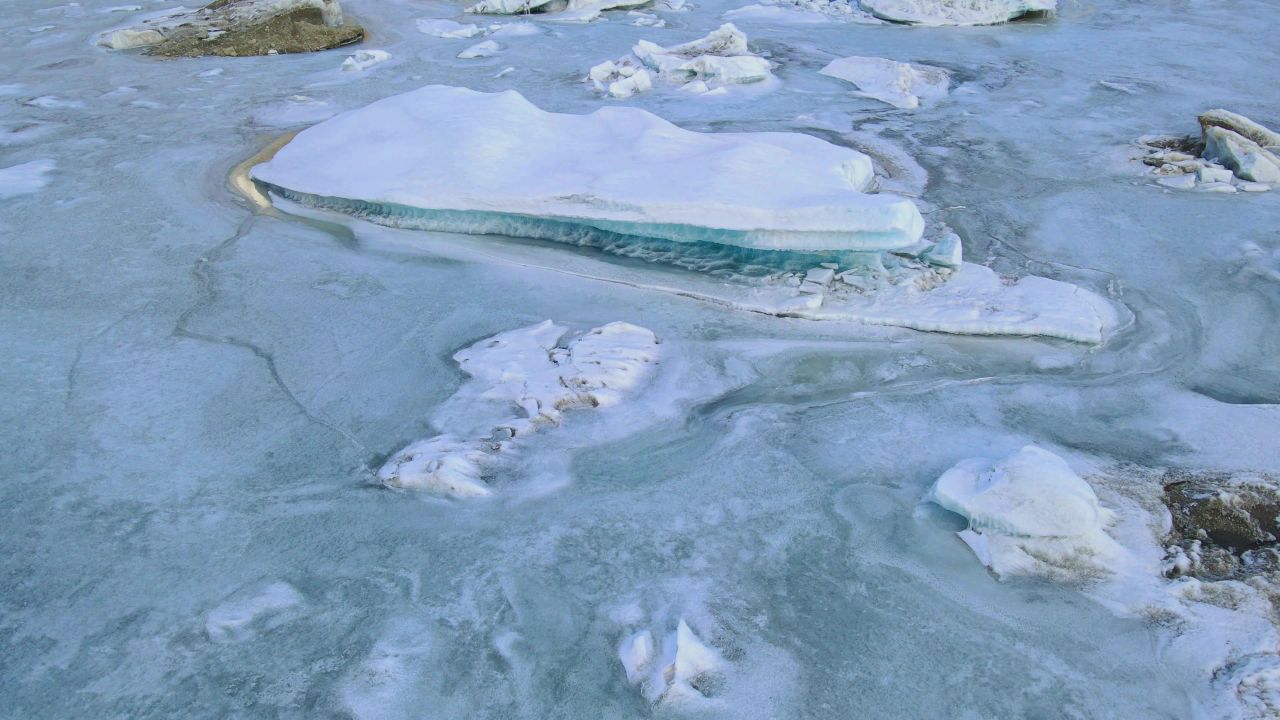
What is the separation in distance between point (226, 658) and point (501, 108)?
10.5 ft

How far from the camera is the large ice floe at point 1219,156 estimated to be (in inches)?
182

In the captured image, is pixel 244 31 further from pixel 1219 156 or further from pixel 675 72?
pixel 1219 156

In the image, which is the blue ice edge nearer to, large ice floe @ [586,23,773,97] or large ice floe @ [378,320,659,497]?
large ice floe @ [378,320,659,497]

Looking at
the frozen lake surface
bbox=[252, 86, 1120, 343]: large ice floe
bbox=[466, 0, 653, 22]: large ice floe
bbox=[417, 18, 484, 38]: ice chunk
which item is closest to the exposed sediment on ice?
bbox=[417, 18, 484, 38]: ice chunk

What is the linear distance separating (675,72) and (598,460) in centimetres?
421

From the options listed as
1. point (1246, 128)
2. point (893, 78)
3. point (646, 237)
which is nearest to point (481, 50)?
point (893, 78)

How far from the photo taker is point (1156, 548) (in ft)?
7.64

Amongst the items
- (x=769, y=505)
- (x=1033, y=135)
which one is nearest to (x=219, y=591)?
(x=769, y=505)

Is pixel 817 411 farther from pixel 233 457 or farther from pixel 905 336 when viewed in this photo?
pixel 233 457

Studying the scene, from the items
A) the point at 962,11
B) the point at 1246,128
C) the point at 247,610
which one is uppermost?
the point at 962,11

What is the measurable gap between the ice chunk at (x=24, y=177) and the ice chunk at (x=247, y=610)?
327 cm

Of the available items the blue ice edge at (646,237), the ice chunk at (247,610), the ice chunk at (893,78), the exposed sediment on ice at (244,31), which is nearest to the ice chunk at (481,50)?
the exposed sediment on ice at (244,31)

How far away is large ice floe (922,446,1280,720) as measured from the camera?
2.04m

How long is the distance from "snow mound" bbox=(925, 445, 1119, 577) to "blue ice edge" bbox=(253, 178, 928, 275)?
129cm
